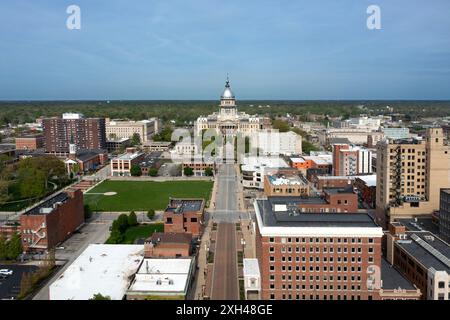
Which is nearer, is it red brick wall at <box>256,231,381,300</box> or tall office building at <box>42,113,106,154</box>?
red brick wall at <box>256,231,381,300</box>

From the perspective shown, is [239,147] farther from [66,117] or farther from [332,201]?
[332,201]

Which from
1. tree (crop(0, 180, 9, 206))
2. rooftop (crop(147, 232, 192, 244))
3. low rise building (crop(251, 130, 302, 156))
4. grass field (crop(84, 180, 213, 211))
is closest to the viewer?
rooftop (crop(147, 232, 192, 244))

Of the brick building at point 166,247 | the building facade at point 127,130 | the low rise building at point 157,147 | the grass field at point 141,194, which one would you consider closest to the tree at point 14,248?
the brick building at point 166,247

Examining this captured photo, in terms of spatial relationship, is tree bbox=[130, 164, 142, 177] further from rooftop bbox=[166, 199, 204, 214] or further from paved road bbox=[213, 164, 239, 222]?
rooftop bbox=[166, 199, 204, 214]

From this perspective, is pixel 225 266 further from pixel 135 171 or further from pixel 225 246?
pixel 135 171

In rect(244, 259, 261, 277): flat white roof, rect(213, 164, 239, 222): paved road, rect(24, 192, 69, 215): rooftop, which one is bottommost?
rect(213, 164, 239, 222): paved road

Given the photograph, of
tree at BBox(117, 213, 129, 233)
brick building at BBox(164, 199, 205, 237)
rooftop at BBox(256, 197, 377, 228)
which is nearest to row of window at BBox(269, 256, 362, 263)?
rooftop at BBox(256, 197, 377, 228)

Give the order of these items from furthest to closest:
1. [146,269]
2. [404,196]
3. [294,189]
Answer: [294,189] < [404,196] < [146,269]

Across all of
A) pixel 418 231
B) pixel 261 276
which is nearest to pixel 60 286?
pixel 261 276
